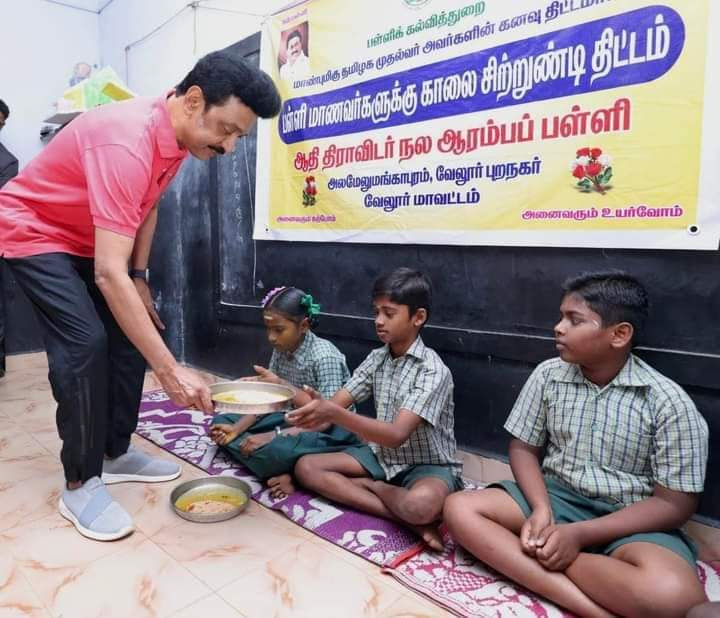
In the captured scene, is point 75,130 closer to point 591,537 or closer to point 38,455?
point 38,455

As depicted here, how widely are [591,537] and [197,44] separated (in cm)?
318

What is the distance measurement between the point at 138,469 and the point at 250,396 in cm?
64

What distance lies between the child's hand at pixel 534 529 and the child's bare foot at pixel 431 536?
9.8 inches

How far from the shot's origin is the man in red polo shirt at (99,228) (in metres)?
1.38

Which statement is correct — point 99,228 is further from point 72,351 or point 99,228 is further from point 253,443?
point 253,443

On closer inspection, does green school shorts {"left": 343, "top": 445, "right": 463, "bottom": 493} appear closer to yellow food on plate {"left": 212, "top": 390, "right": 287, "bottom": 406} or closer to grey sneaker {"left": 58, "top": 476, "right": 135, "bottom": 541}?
yellow food on plate {"left": 212, "top": 390, "right": 287, "bottom": 406}

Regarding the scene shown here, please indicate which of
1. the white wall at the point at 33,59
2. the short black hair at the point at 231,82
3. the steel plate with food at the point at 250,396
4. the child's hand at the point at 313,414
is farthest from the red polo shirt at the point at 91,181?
the white wall at the point at 33,59

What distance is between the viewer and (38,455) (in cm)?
220

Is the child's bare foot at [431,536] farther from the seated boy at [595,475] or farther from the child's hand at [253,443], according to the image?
the child's hand at [253,443]

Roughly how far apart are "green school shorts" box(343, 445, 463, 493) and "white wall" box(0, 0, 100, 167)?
357 centimetres

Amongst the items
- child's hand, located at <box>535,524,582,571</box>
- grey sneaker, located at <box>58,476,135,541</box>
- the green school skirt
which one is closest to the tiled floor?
grey sneaker, located at <box>58,476,135,541</box>

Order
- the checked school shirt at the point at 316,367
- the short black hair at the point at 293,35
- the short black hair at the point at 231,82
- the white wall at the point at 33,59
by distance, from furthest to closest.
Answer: the white wall at the point at 33,59 → the short black hair at the point at 293,35 → the checked school shirt at the point at 316,367 → the short black hair at the point at 231,82

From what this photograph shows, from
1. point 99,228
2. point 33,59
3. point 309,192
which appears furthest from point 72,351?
point 33,59

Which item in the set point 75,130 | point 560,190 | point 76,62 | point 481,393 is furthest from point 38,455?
point 76,62
